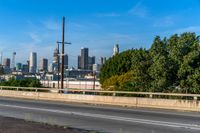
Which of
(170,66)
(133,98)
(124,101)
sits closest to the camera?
(133,98)

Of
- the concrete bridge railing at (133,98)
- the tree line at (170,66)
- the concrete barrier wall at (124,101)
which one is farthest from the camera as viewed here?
the tree line at (170,66)

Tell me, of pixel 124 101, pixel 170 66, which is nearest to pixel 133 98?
pixel 124 101

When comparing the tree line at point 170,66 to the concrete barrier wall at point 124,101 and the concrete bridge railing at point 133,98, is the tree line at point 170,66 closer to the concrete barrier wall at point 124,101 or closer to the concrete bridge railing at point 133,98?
the concrete bridge railing at point 133,98

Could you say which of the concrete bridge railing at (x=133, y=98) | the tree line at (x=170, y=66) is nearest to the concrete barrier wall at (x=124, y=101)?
the concrete bridge railing at (x=133, y=98)

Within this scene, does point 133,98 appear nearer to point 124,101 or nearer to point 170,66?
point 124,101

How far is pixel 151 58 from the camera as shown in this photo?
3884cm

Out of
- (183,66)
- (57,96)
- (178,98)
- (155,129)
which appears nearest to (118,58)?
(57,96)

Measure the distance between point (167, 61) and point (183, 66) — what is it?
149cm

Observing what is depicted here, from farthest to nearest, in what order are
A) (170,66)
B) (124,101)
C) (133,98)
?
(170,66) < (124,101) < (133,98)

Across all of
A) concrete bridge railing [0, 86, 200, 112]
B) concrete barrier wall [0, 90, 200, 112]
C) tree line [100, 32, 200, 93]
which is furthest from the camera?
tree line [100, 32, 200, 93]

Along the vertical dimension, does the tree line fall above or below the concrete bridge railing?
above

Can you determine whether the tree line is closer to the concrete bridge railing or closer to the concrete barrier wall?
the concrete bridge railing

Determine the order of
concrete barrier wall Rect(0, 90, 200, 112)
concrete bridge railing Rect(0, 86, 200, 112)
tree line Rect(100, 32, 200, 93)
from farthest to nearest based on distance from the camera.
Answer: tree line Rect(100, 32, 200, 93)
concrete bridge railing Rect(0, 86, 200, 112)
concrete barrier wall Rect(0, 90, 200, 112)

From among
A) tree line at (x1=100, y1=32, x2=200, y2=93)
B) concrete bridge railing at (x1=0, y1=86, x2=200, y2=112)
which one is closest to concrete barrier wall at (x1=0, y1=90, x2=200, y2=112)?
concrete bridge railing at (x1=0, y1=86, x2=200, y2=112)
